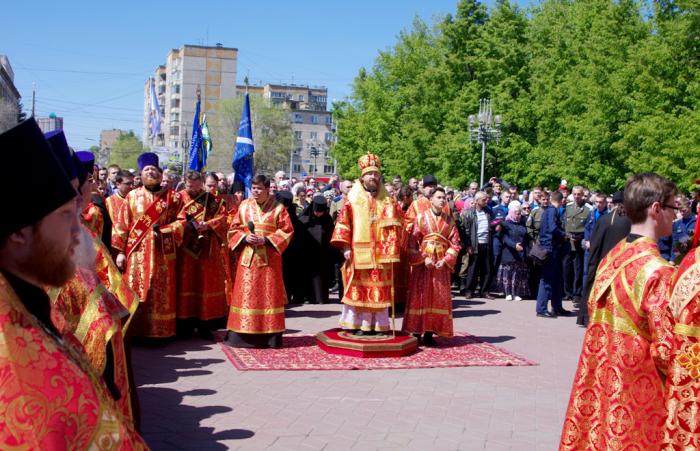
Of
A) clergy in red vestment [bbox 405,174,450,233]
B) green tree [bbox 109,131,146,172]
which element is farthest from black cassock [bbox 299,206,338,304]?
green tree [bbox 109,131,146,172]

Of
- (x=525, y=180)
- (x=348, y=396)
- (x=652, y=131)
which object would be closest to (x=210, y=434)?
(x=348, y=396)

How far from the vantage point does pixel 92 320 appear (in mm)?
3832

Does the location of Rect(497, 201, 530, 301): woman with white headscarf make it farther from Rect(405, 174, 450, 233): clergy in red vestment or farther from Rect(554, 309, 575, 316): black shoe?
Rect(405, 174, 450, 233): clergy in red vestment

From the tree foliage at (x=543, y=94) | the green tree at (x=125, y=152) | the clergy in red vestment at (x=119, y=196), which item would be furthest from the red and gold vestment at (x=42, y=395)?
the green tree at (x=125, y=152)

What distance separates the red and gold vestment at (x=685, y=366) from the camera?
3400 millimetres

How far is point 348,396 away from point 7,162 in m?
6.29

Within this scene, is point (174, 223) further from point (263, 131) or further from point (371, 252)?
point (263, 131)

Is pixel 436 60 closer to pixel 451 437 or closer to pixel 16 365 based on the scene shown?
pixel 451 437

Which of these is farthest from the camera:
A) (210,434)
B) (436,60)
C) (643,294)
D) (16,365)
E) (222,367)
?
(436,60)

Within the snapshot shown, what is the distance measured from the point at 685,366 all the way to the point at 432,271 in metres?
7.02

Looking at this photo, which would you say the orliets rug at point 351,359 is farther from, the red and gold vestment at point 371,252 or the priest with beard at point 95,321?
the priest with beard at point 95,321

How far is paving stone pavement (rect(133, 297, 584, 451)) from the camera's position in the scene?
638cm

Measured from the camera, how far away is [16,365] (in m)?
1.72

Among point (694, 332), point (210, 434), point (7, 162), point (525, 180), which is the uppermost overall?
point (525, 180)
